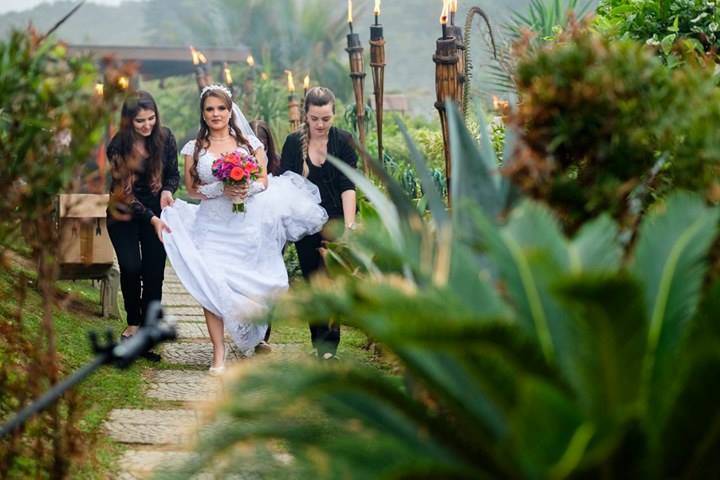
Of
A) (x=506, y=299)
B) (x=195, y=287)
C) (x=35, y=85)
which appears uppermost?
(x=35, y=85)

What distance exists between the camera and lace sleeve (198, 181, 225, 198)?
9117 mm

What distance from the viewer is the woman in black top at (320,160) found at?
9.12m

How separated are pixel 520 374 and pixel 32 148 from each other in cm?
219

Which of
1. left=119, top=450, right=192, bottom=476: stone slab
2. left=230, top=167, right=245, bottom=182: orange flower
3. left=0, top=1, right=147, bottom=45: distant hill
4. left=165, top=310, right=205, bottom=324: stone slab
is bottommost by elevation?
left=165, top=310, right=205, bottom=324: stone slab

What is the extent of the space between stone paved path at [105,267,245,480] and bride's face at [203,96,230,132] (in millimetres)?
1529

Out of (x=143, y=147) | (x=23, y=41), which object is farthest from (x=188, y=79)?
(x=23, y=41)

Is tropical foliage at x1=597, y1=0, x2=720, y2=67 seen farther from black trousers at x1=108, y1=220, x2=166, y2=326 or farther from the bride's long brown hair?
black trousers at x1=108, y1=220, x2=166, y2=326

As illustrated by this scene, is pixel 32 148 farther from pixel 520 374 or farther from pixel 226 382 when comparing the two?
Answer: pixel 520 374

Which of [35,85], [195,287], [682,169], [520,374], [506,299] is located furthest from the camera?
[195,287]

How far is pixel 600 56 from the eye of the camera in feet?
13.0

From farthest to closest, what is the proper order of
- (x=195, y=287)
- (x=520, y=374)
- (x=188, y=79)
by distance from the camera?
(x=188, y=79) → (x=195, y=287) → (x=520, y=374)

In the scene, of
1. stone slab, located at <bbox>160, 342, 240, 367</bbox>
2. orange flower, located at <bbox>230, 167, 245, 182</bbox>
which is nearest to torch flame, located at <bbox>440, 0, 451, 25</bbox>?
orange flower, located at <bbox>230, 167, 245, 182</bbox>

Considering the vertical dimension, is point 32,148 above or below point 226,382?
above

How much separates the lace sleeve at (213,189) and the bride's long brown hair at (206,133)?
104 mm
